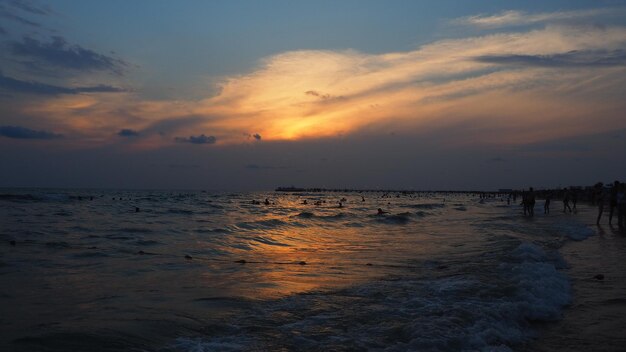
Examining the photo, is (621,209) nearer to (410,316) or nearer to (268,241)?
(268,241)

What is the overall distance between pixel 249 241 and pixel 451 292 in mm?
11660

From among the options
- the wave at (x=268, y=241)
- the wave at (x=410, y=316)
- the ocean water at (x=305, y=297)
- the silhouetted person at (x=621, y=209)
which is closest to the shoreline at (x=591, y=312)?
the ocean water at (x=305, y=297)

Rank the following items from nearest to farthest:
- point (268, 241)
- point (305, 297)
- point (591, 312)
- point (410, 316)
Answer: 1. point (410, 316)
2. point (591, 312)
3. point (305, 297)
4. point (268, 241)

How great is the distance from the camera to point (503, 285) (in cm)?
927

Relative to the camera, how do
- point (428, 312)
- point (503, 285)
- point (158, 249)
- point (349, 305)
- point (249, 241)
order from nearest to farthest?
point (428, 312) < point (349, 305) < point (503, 285) < point (158, 249) < point (249, 241)

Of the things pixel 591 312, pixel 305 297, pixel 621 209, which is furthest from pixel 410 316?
pixel 621 209

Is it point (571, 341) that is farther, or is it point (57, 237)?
point (57, 237)

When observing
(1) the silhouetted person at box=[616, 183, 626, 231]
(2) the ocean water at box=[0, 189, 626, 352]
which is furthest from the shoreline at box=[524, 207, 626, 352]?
(1) the silhouetted person at box=[616, 183, 626, 231]

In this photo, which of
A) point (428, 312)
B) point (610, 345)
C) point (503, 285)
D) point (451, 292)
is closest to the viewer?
point (610, 345)

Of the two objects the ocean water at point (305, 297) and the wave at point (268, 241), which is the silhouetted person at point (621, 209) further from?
the wave at point (268, 241)

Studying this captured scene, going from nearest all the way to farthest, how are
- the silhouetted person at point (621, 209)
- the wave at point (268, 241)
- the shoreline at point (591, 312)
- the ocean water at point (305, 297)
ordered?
the shoreline at point (591, 312), the ocean water at point (305, 297), the wave at point (268, 241), the silhouetted person at point (621, 209)

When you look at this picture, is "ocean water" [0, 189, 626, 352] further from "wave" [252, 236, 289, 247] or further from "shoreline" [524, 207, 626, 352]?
"wave" [252, 236, 289, 247]

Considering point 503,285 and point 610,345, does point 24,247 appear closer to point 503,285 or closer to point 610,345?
point 503,285

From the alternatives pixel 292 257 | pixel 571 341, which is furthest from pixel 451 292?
pixel 292 257
